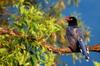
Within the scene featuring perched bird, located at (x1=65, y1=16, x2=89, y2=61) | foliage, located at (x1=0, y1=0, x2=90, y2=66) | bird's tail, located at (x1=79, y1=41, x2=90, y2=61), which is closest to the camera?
foliage, located at (x1=0, y1=0, x2=90, y2=66)

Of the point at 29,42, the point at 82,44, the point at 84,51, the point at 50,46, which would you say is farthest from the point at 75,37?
the point at 29,42

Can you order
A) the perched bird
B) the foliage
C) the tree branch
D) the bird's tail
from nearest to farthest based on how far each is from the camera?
the foliage
the tree branch
the bird's tail
the perched bird

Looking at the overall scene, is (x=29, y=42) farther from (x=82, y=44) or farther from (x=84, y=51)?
(x=82, y=44)

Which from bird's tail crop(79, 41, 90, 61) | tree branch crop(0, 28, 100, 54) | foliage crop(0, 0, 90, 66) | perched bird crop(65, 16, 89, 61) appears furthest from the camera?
perched bird crop(65, 16, 89, 61)

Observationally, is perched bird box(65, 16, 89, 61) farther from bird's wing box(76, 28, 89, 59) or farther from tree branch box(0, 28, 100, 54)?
tree branch box(0, 28, 100, 54)

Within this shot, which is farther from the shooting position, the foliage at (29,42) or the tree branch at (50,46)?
the tree branch at (50,46)

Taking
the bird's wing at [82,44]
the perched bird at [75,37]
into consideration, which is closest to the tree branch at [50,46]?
the bird's wing at [82,44]

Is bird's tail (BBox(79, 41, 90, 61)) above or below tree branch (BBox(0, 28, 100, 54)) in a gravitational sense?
below

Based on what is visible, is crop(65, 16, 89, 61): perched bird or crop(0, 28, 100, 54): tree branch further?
crop(65, 16, 89, 61): perched bird

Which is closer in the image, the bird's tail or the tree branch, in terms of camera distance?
the tree branch

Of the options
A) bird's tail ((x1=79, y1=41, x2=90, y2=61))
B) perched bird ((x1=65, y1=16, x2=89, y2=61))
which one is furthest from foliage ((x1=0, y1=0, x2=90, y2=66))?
perched bird ((x1=65, y1=16, x2=89, y2=61))

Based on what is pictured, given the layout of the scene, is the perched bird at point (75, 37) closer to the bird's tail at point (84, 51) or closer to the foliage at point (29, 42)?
the bird's tail at point (84, 51)

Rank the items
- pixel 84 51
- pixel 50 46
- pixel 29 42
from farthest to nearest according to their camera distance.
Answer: pixel 84 51 → pixel 50 46 → pixel 29 42

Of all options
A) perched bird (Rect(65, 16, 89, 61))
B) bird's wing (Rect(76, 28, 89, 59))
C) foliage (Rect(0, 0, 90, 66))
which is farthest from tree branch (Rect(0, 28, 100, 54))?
perched bird (Rect(65, 16, 89, 61))
